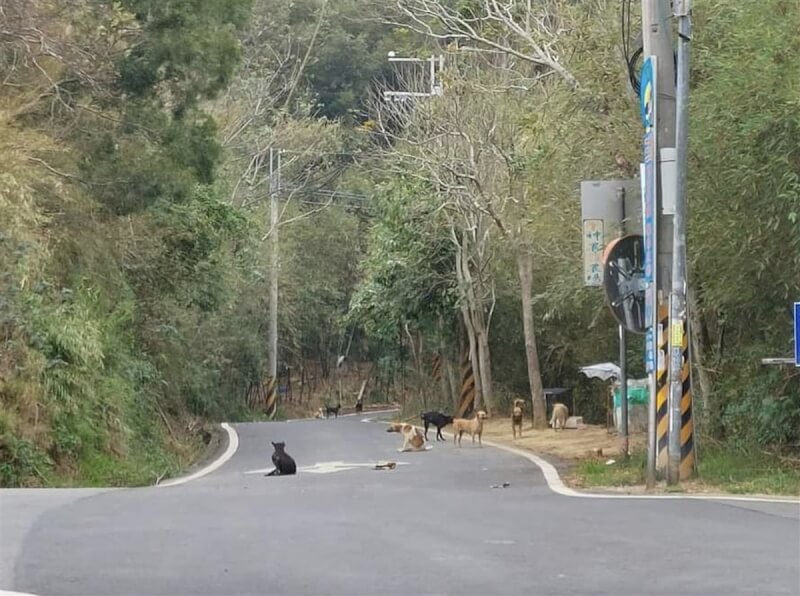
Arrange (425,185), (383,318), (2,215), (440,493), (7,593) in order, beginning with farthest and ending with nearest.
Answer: (383,318) < (425,185) < (2,215) < (440,493) < (7,593)

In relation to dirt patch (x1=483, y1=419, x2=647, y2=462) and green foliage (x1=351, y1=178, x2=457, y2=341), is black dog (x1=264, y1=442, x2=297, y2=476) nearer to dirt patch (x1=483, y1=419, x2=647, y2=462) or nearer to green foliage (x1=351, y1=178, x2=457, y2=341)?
dirt patch (x1=483, y1=419, x2=647, y2=462)

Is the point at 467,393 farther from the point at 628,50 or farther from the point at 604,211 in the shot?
the point at 604,211

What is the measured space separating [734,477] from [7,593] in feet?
31.7

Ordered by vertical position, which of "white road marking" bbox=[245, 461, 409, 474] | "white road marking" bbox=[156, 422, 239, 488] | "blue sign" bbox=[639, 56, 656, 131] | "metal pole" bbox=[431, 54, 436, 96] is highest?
"metal pole" bbox=[431, 54, 436, 96]

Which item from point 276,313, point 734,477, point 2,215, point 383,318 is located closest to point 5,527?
point 734,477

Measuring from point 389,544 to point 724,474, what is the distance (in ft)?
23.1

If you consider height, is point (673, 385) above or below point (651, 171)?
below

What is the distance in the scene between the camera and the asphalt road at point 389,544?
7336 mm

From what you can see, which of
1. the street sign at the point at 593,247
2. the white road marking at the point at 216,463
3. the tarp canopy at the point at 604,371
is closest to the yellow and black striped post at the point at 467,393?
the white road marking at the point at 216,463

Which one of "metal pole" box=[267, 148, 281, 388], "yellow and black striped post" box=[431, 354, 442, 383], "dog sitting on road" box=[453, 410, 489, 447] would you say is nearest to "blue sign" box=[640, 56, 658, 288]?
"dog sitting on road" box=[453, 410, 489, 447]

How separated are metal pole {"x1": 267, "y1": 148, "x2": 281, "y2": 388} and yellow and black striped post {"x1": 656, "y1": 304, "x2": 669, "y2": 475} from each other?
3500 centimetres

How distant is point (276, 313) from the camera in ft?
174

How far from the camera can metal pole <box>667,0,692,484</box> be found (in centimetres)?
1334

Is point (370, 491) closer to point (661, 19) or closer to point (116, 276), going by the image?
point (661, 19)
